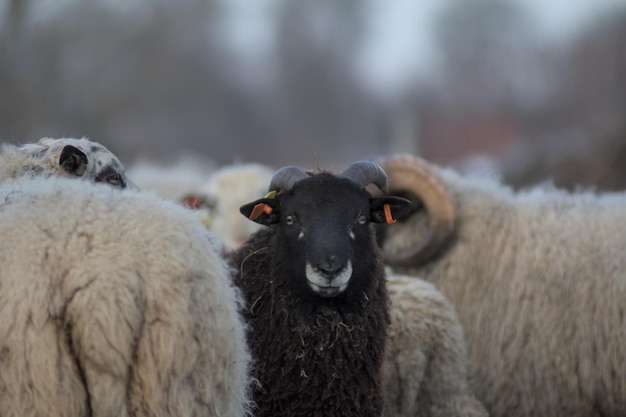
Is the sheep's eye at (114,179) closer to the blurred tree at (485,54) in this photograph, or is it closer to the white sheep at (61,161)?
the white sheep at (61,161)

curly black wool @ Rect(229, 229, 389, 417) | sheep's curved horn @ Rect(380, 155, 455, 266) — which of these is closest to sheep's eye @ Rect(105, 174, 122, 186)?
curly black wool @ Rect(229, 229, 389, 417)

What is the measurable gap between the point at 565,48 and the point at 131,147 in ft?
96.4

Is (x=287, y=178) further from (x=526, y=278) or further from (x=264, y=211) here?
(x=526, y=278)

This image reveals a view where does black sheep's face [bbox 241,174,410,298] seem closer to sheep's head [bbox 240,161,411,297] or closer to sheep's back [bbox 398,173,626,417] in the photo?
sheep's head [bbox 240,161,411,297]

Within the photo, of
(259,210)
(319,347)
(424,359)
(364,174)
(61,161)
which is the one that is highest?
(364,174)

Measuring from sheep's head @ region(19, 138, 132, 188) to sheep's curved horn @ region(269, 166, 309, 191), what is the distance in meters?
0.91

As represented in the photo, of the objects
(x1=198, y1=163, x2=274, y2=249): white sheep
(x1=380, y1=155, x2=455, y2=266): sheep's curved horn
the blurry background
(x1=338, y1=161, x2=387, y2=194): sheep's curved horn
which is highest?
the blurry background

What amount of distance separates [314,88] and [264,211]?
67.2 metres

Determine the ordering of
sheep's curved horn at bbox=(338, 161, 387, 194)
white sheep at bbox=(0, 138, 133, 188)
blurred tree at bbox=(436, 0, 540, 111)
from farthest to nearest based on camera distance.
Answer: blurred tree at bbox=(436, 0, 540, 111)
sheep's curved horn at bbox=(338, 161, 387, 194)
white sheep at bbox=(0, 138, 133, 188)

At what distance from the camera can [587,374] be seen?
6.45 meters

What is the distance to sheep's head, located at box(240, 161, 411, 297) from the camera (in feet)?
15.4

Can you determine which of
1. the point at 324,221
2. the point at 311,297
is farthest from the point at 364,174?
the point at 311,297

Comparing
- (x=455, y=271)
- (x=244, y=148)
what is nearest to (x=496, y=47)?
(x=244, y=148)

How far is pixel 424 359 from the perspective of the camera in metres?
5.86
